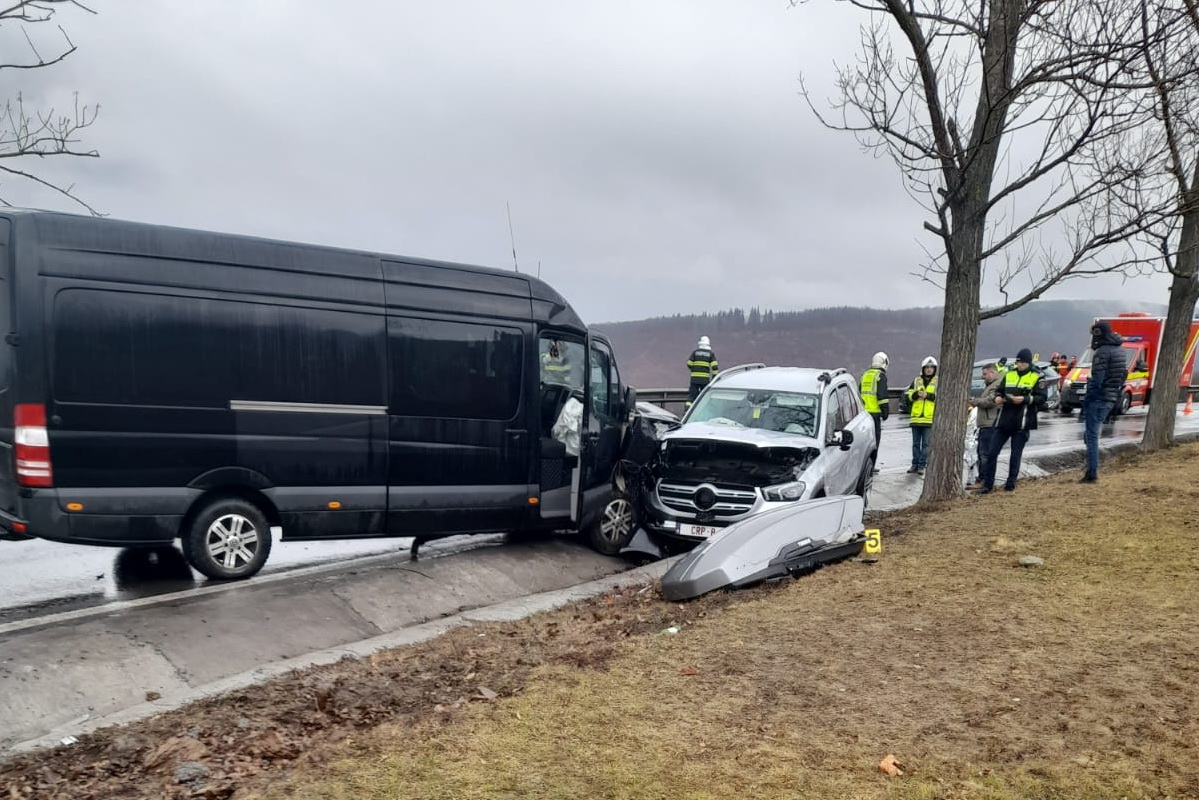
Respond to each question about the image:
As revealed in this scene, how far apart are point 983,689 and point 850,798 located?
147 centimetres

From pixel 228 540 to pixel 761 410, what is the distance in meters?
6.05

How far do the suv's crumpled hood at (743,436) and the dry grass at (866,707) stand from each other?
2.56m

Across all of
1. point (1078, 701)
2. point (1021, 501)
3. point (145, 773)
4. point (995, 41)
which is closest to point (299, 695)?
point (145, 773)

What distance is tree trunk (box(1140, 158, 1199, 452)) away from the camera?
1429cm

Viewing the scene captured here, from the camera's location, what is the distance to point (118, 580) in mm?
7359

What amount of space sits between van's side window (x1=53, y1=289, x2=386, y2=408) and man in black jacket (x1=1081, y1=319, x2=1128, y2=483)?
894cm

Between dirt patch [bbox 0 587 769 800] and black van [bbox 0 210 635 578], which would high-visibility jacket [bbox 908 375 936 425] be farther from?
dirt patch [bbox 0 587 769 800]

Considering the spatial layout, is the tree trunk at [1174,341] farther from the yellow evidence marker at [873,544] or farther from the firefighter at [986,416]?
the yellow evidence marker at [873,544]

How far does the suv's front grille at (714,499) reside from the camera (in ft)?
30.4

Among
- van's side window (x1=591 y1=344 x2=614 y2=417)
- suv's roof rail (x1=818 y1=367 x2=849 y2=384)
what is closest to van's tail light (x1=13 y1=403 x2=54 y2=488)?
van's side window (x1=591 y1=344 x2=614 y2=417)

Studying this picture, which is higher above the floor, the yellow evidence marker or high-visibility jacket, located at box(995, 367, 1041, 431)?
high-visibility jacket, located at box(995, 367, 1041, 431)

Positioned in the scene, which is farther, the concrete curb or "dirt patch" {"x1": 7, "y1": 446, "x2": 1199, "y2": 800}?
the concrete curb

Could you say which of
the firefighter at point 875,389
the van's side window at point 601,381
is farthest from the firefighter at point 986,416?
the van's side window at point 601,381

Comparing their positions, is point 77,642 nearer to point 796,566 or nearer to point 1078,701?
point 796,566
